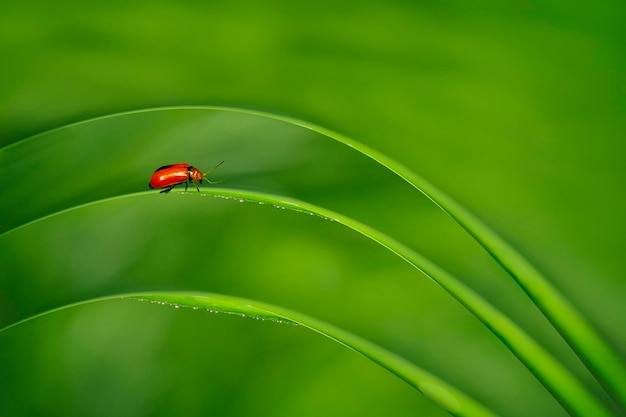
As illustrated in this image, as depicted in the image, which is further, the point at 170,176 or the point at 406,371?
the point at 170,176

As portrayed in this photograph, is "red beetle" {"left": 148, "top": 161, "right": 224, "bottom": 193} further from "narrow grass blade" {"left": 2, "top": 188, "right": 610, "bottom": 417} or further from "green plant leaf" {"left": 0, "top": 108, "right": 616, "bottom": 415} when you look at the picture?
"narrow grass blade" {"left": 2, "top": 188, "right": 610, "bottom": 417}

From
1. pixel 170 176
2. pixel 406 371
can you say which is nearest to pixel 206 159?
→ pixel 170 176

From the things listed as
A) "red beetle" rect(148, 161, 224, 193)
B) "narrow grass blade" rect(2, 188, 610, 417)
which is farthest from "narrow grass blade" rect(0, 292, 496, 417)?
"red beetle" rect(148, 161, 224, 193)

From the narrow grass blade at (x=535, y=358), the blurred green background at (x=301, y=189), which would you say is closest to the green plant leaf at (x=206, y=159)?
the blurred green background at (x=301, y=189)

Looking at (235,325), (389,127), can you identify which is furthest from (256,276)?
(389,127)

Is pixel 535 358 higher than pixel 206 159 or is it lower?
lower

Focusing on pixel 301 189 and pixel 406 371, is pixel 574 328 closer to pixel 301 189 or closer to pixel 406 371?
pixel 406 371

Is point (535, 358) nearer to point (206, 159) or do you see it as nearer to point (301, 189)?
point (301, 189)

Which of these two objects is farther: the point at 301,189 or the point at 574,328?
the point at 301,189

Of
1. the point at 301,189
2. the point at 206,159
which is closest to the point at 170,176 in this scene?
the point at 206,159
